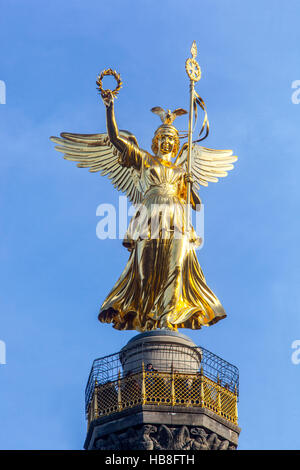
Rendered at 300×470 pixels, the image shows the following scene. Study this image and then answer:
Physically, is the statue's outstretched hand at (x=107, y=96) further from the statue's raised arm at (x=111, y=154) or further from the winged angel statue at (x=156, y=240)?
the statue's raised arm at (x=111, y=154)

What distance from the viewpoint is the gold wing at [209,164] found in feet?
186

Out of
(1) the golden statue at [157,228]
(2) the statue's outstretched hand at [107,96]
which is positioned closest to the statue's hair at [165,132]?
(1) the golden statue at [157,228]

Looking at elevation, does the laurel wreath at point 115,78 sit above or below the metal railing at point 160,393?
above

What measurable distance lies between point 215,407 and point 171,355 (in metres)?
2.26

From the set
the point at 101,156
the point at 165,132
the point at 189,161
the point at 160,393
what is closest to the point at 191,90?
the point at 165,132

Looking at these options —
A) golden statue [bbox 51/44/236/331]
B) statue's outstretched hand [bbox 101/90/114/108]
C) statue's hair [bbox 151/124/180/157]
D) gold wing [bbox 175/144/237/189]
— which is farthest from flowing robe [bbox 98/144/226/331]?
statue's outstretched hand [bbox 101/90/114/108]

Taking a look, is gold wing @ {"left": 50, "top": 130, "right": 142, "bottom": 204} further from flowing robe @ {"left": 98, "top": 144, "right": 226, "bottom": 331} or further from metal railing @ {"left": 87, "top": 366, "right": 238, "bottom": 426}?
metal railing @ {"left": 87, "top": 366, "right": 238, "bottom": 426}

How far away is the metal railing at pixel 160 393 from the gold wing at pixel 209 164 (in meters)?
9.87

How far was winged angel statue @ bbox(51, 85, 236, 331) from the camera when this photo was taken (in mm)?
52344

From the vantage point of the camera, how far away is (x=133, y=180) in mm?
55312
